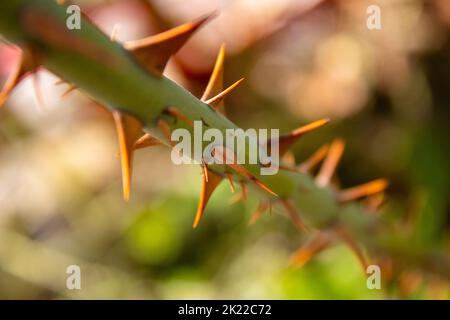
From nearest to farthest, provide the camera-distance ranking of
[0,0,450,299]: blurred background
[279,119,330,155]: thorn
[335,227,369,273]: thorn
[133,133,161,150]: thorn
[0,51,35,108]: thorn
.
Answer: [0,51,35,108]: thorn, [133,133,161,150]: thorn, [279,119,330,155]: thorn, [335,227,369,273]: thorn, [0,0,450,299]: blurred background

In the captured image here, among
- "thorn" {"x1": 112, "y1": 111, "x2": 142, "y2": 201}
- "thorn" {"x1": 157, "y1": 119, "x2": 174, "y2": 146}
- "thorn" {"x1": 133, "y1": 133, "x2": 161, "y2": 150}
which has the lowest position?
"thorn" {"x1": 112, "y1": 111, "x2": 142, "y2": 201}

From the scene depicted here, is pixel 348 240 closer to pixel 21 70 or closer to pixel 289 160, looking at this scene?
pixel 289 160

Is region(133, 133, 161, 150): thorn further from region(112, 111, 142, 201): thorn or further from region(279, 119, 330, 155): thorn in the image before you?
region(279, 119, 330, 155): thorn

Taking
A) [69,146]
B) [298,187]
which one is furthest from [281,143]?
[69,146]

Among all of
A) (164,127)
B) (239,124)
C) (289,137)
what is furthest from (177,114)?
(239,124)

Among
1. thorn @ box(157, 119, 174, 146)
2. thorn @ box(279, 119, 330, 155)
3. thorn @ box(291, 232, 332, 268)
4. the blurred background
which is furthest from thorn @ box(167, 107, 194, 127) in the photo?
the blurred background
